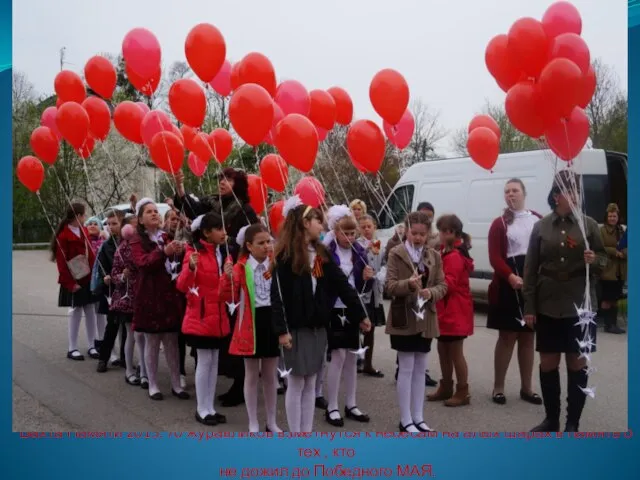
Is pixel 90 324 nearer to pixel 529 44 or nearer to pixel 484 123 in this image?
pixel 484 123

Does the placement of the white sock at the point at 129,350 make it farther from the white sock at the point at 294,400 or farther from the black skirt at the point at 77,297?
the white sock at the point at 294,400

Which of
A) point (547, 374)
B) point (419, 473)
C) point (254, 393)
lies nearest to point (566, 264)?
point (547, 374)

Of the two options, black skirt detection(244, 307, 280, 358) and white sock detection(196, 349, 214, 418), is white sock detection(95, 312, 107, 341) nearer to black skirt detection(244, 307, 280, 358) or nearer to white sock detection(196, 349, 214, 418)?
white sock detection(196, 349, 214, 418)

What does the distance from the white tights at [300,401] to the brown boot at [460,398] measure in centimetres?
114

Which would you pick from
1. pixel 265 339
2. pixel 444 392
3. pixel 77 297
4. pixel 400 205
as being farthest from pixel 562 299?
pixel 400 205

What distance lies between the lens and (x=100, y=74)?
4227 millimetres

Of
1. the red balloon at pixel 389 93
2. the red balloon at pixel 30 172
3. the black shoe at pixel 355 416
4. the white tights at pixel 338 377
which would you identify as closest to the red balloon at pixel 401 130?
the red balloon at pixel 389 93

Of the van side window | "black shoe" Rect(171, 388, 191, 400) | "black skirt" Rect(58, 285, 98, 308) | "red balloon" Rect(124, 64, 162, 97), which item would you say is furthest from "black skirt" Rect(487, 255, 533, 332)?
the van side window

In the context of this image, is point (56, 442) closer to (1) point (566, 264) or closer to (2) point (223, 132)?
(2) point (223, 132)

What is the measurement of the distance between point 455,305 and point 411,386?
70cm

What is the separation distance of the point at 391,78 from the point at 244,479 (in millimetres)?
2590

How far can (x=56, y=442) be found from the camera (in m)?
3.50

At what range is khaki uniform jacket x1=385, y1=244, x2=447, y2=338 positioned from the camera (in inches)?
142

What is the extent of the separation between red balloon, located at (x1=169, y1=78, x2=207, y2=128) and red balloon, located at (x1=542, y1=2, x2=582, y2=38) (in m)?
2.20
